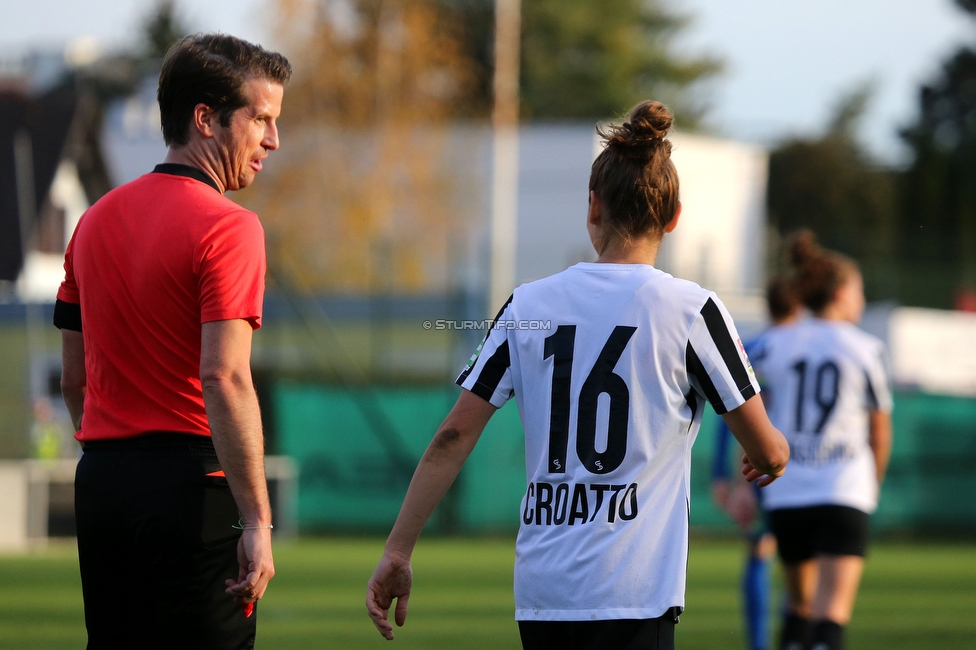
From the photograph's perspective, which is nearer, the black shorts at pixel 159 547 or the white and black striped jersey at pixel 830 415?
the black shorts at pixel 159 547

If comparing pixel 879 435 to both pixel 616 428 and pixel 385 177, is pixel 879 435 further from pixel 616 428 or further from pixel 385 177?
pixel 385 177

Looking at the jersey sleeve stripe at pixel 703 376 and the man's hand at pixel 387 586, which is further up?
the jersey sleeve stripe at pixel 703 376

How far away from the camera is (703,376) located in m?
3.13

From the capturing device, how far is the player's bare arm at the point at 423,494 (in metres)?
3.22

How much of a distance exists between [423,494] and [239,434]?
1.52 ft

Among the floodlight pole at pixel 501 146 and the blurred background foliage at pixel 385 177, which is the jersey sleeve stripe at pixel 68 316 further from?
the blurred background foliage at pixel 385 177

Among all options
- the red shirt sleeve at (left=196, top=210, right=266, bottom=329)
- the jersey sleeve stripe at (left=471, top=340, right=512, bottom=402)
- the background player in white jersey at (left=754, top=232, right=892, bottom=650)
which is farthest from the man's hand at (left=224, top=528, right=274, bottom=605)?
the background player in white jersey at (left=754, top=232, right=892, bottom=650)

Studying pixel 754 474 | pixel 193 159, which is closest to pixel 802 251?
pixel 754 474

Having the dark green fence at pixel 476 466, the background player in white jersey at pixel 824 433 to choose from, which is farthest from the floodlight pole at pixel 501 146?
the background player in white jersey at pixel 824 433

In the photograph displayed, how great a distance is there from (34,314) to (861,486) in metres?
21.3

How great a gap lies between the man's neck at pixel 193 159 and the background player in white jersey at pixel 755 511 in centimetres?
410

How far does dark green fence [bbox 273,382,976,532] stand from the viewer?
18766 millimetres

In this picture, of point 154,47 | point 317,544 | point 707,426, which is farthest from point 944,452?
point 154,47

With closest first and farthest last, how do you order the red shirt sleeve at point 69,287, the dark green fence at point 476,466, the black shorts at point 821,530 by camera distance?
the red shirt sleeve at point 69,287
the black shorts at point 821,530
the dark green fence at point 476,466
